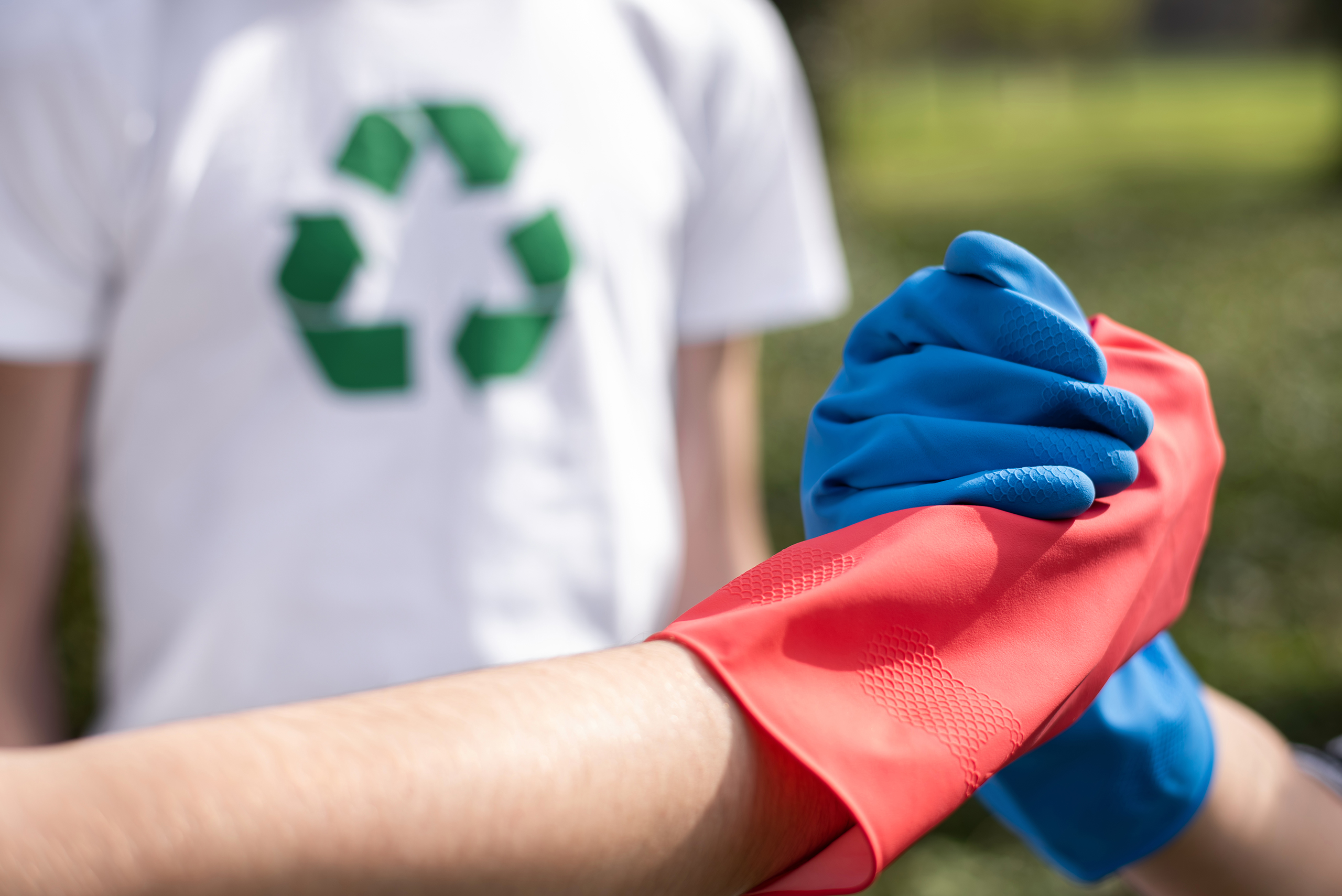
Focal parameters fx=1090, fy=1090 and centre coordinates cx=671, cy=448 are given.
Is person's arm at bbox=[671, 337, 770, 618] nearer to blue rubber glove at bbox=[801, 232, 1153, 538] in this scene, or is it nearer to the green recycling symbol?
the green recycling symbol

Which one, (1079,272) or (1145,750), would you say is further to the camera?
(1079,272)

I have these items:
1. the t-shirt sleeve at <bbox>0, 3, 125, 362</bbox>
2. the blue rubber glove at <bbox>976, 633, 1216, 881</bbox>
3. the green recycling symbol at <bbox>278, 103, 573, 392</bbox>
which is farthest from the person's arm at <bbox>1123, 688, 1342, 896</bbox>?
the t-shirt sleeve at <bbox>0, 3, 125, 362</bbox>

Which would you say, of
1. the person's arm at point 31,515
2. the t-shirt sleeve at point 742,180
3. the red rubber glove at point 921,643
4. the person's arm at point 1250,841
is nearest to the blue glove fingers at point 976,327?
the red rubber glove at point 921,643

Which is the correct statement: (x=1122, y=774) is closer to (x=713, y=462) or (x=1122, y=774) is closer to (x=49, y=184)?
(x=713, y=462)

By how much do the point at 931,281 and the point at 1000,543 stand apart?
25 centimetres

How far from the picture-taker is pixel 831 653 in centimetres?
75

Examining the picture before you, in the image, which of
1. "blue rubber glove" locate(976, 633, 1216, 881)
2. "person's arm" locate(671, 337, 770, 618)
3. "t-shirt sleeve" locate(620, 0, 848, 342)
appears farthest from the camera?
"person's arm" locate(671, 337, 770, 618)

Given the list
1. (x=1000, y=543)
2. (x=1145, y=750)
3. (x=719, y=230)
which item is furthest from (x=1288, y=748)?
(x=719, y=230)

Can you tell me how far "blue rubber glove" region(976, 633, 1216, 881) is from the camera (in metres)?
1.06

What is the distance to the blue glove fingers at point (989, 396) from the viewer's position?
33.9 inches

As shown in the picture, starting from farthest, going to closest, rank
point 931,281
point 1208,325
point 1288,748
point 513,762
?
point 1208,325 < point 1288,748 < point 931,281 < point 513,762

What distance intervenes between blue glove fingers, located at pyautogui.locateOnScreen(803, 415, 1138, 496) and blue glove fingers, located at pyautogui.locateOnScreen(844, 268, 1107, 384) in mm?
61

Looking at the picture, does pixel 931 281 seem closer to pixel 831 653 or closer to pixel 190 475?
pixel 831 653

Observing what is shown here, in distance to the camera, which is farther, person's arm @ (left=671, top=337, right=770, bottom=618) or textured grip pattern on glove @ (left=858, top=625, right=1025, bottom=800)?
person's arm @ (left=671, top=337, right=770, bottom=618)
